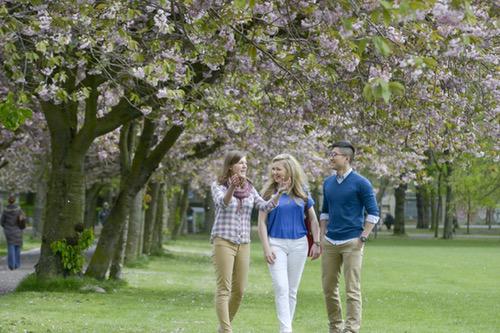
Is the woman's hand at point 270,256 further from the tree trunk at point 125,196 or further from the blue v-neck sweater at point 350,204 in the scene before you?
the tree trunk at point 125,196

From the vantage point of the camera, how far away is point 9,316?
13.9 metres

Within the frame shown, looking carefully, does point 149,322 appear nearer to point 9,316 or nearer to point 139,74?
point 9,316

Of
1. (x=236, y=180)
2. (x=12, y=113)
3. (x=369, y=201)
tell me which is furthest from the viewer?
(x=369, y=201)

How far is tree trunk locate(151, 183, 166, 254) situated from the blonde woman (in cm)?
2691

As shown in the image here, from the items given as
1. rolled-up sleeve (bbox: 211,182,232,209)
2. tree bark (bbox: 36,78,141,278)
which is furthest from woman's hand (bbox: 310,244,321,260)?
tree bark (bbox: 36,78,141,278)

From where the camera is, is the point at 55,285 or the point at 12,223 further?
the point at 12,223

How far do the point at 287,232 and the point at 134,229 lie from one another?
17.8 metres

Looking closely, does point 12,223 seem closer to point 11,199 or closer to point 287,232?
point 11,199

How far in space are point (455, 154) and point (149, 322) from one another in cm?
569

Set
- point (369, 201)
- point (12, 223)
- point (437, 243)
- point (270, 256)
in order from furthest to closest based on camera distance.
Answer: point (437, 243) < point (12, 223) < point (369, 201) < point (270, 256)

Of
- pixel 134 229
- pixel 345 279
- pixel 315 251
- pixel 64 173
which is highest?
pixel 64 173

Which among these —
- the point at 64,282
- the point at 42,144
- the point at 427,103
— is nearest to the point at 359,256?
the point at 427,103

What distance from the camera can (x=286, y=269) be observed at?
33.7ft

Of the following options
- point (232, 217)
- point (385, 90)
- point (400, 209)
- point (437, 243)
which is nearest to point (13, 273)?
point (232, 217)
